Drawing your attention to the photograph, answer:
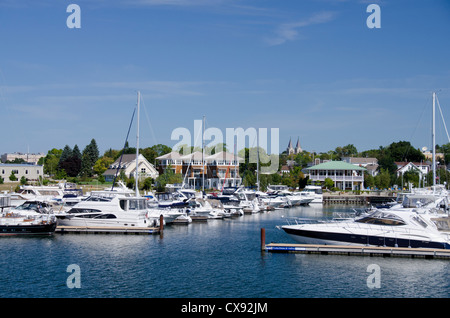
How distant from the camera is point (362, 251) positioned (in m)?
31.2

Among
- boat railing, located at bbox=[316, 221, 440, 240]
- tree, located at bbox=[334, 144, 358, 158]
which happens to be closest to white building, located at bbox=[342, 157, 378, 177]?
tree, located at bbox=[334, 144, 358, 158]

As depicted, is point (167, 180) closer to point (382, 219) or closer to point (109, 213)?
point (109, 213)

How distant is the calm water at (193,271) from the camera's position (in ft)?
78.6

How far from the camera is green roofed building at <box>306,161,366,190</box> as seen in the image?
10762cm

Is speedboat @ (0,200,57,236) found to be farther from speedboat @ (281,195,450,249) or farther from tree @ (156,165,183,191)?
tree @ (156,165,183,191)

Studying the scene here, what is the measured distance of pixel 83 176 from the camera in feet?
383

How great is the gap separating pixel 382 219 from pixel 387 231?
2.89 feet

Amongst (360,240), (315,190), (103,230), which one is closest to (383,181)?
(315,190)

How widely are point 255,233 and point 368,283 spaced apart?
18.4 m

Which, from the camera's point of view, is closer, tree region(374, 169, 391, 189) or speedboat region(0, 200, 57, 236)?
speedboat region(0, 200, 57, 236)

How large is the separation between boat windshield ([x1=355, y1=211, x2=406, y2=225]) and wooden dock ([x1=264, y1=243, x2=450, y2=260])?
1823mm

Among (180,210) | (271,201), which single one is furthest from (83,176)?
(180,210)

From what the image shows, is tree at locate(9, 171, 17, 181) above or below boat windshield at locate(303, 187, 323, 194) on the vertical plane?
above

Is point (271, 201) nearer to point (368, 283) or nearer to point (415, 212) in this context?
point (415, 212)
